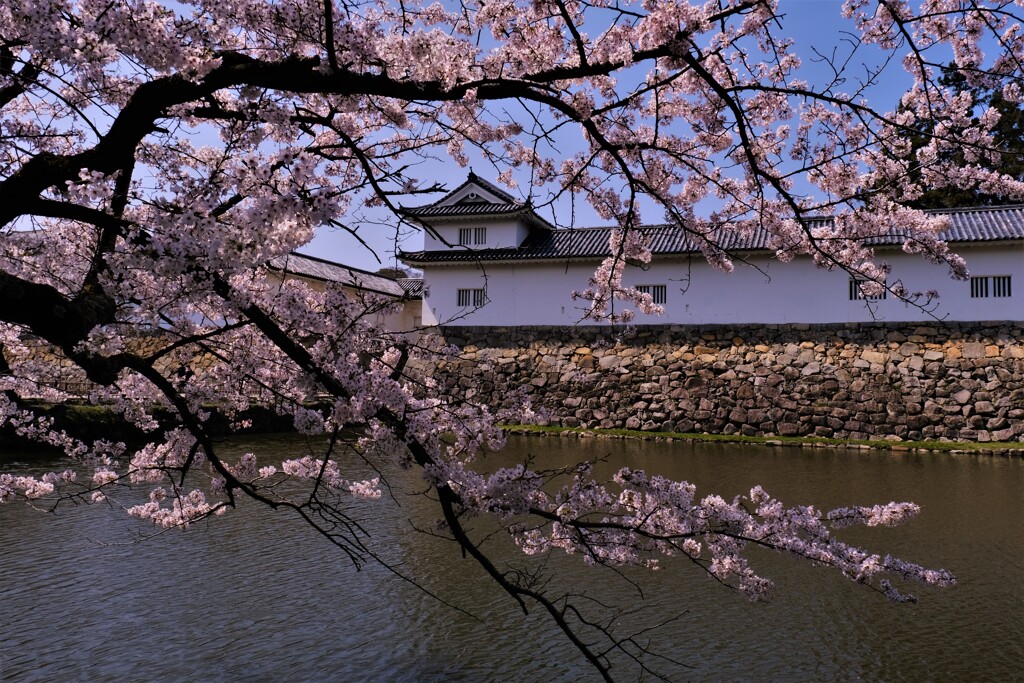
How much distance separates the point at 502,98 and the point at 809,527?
2.23m

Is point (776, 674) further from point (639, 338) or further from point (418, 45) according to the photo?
point (639, 338)

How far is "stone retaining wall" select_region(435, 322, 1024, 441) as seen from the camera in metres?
→ 15.5

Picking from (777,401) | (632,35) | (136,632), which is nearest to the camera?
(632,35)

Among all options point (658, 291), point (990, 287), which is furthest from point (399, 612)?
point (990, 287)

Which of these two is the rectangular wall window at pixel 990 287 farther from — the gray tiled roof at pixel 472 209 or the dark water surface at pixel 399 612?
the gray tiled roof at pixel 472 209

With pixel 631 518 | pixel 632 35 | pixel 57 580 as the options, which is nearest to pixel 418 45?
pixel 632 35

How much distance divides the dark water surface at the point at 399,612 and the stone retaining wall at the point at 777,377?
8.15m

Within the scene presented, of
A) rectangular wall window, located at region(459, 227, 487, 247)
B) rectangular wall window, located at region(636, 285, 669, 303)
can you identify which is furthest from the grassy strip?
rectangular wall window, located at region(459, 227, 487, 247)

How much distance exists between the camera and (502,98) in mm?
3258

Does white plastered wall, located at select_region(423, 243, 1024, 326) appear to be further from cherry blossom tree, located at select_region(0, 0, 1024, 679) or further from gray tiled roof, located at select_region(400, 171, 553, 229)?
cherry blossom tree, located at select_region(0, 0, 1024, 679)

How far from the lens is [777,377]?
16.8 metres

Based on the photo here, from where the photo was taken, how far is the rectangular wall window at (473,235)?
2006 centimetres

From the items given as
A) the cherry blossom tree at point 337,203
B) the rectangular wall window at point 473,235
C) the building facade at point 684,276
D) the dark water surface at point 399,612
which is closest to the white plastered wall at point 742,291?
the building facade at point 684,276

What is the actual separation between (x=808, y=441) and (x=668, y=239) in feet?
20.3
